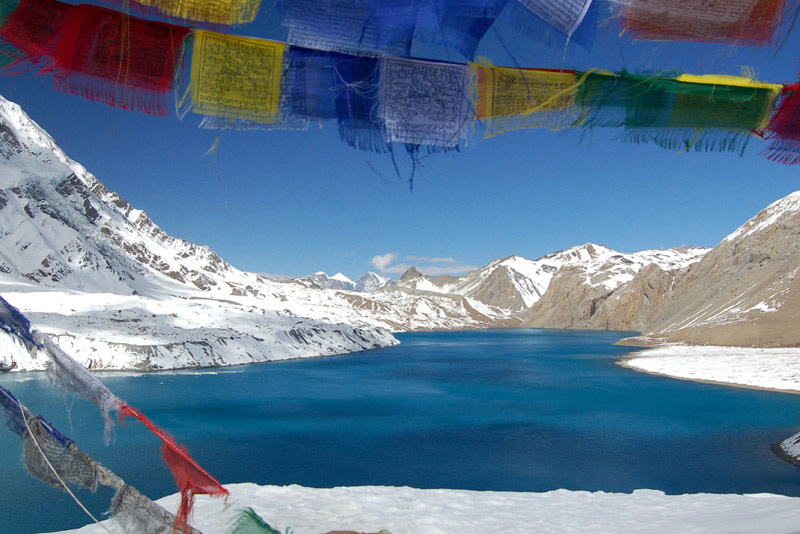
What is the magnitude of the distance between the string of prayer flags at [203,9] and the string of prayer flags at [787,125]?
4474 millimetres

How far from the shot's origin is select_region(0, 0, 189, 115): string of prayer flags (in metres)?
3.35

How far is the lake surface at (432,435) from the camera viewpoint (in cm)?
1322

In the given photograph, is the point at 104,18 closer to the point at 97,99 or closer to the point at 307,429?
the point at 97,99

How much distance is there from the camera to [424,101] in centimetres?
397

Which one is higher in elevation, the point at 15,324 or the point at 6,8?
the point at 6,8

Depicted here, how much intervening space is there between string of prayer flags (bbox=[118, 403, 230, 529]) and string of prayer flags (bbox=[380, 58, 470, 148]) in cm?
317

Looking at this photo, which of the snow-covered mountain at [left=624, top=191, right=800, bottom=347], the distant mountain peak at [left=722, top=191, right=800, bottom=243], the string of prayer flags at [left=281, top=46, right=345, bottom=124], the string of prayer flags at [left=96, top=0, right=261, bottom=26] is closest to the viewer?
the string of prayer flags at [left=96, top=0, right=261, bottom=26]

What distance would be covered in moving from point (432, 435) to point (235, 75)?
17.6m

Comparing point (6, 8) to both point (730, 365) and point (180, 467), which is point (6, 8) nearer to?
point (180, 467)

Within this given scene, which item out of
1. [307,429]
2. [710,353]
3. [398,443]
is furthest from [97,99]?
[710,353]

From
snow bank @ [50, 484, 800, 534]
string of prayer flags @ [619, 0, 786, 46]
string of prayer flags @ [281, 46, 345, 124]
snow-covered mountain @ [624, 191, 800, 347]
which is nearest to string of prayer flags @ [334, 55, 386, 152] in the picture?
string of prayer flags @ [281, 46, 345, 124]

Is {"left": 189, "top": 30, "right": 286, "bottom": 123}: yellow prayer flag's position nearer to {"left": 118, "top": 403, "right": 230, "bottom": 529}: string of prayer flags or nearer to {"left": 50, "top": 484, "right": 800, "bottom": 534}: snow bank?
{"left": 118, "top": 403, "right": 230, "bottom": 529}: string of prayer flags

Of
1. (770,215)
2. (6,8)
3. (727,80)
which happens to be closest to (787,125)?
(727,80)

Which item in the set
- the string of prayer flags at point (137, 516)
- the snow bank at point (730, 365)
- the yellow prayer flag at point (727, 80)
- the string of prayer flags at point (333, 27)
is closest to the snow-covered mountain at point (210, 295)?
the string of prayer flags at point (137, 516)
